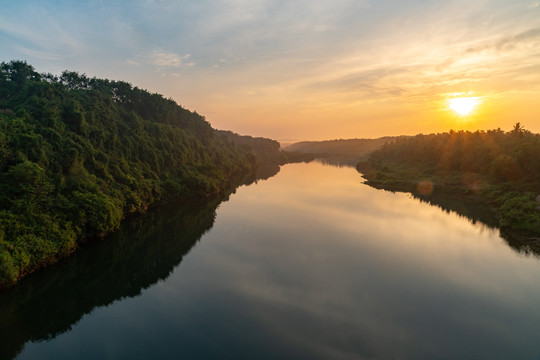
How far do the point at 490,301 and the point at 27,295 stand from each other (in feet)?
117

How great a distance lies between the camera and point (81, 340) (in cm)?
1780

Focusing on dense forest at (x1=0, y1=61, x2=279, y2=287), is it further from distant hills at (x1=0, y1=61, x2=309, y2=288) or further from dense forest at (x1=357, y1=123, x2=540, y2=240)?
dense forest at (x1=357, y1=123, x2=540, y2=240)

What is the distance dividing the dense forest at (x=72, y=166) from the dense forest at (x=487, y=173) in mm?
52907

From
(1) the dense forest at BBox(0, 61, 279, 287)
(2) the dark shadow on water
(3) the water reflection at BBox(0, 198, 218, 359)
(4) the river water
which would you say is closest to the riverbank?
(4) the river water

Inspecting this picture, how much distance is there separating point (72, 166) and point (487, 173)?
85826 mm

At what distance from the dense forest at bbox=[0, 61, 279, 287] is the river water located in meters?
3.05

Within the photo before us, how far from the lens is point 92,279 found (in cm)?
2573

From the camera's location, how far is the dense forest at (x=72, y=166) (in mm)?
24953

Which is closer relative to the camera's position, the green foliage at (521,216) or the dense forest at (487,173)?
the green foliage at (521,216)

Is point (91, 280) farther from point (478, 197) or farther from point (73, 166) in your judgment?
point (478, 197)

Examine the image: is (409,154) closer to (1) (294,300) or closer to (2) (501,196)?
(2) (501,196)

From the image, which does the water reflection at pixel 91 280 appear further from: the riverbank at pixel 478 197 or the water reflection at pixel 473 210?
the riverbank at pixel 478 197

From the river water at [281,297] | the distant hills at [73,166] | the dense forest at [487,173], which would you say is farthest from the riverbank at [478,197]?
the distant hills at [73,166]

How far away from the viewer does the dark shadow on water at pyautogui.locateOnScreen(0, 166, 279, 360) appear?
18.9m
